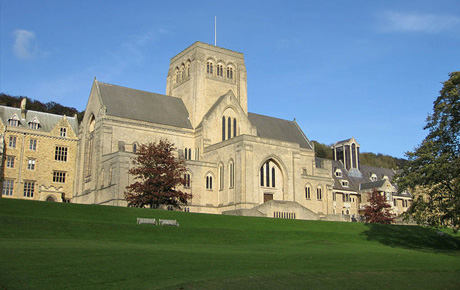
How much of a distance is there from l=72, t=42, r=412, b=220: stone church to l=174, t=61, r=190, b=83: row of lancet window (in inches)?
5.6

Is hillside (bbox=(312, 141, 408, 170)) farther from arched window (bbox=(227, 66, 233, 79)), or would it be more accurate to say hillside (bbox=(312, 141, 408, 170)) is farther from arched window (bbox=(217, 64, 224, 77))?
arched window (bbox=(217, 64, 224, 77))

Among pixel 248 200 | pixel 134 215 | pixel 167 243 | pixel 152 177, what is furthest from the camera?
pixel 248 200

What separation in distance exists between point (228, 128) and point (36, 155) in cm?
2415

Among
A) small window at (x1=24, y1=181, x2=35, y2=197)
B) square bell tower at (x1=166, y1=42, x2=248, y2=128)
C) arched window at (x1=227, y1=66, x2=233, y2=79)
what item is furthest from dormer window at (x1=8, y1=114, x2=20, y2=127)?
arched window at (x1=227, y1=66, x2=233, y2=79)

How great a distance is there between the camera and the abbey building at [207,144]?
54188mm

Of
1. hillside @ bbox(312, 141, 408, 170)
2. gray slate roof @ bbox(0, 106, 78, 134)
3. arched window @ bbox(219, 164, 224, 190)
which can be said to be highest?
hillside @ bbox(312, 141, 408, 170)

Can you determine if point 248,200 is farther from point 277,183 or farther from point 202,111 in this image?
point 202,111

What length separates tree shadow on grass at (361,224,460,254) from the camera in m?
39.9

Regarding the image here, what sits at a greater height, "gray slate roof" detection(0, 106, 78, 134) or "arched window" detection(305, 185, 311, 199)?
"gray slate roof" detection(0, 106, 78, 134)

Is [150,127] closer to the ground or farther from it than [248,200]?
farther from it

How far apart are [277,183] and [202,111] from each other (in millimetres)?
14155

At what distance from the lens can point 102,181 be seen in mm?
54062

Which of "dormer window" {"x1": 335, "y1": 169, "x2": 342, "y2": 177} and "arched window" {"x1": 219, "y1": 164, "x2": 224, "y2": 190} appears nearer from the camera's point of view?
"arched window" {"x1": 219, "y1": 164, "x2": 224, "y2": 190}

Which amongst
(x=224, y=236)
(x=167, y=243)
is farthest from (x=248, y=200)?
(x=167, y=243)
